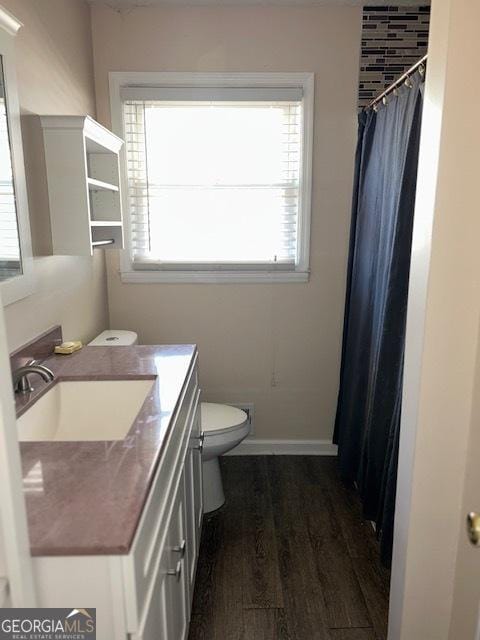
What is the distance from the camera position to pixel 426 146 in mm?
1223

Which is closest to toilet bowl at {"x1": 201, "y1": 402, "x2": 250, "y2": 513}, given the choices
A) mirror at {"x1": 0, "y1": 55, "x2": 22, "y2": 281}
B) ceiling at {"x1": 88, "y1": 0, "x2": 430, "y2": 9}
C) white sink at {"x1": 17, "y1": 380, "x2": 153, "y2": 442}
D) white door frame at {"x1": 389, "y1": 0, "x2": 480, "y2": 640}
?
white sink at {"x1": 17, "y1": 380, "x2": 153, "y2": 442}

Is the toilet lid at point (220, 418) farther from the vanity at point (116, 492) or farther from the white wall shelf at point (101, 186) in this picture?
the white wall shelf at point (101, 186)

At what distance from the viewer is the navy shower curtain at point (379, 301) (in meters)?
1.77

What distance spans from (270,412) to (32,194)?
1835 mm

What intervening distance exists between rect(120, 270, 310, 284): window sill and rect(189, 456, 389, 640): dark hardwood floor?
3.72ft

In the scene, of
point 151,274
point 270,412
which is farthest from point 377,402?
point 151,274

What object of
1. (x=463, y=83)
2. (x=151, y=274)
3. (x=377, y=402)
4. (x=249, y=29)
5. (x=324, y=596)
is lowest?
(x=324, y=596)

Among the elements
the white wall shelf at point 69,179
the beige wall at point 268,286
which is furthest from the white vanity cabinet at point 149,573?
the beige wall at point 268,286

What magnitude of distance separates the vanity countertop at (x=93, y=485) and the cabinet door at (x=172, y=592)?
0.74ft

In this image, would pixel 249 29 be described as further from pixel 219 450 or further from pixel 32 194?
pixel 219 450

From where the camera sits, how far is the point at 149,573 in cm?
100

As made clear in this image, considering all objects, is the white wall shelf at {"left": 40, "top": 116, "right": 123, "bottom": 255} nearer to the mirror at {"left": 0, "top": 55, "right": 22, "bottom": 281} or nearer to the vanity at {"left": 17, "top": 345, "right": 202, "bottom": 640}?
the mirror at {"left": 0, "top": 55, "right": 22, "bottom": 281}

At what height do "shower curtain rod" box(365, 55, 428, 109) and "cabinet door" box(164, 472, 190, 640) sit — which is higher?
"shower curtain rod" box(365, 55, 428, 109)

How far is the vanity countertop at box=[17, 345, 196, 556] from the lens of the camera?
84cm
